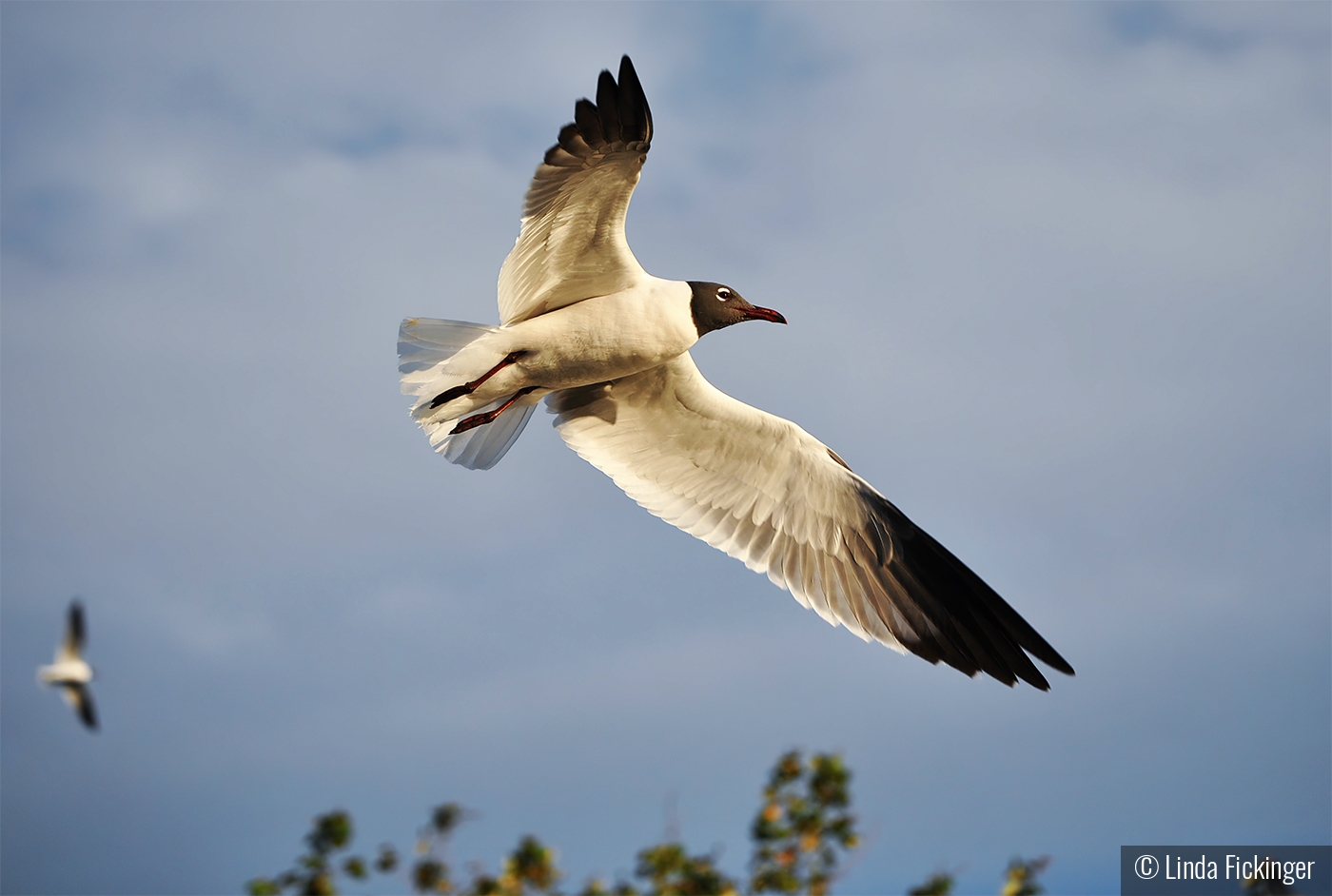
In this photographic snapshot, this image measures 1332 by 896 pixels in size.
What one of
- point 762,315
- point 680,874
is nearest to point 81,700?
point 680,874

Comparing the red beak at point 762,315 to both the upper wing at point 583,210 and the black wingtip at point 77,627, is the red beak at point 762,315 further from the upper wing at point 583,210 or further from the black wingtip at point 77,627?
the black wingtip at point 77,627

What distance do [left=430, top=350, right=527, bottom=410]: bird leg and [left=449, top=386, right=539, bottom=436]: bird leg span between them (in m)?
0.32

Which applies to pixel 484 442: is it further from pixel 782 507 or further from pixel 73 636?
pixel 73 636

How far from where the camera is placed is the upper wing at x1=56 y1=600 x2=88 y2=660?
432 cm

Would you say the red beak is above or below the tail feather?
above

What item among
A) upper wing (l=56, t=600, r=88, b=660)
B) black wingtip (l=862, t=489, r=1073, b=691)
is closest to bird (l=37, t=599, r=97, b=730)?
upper wing (l=56, t=600, r=88, b=660)

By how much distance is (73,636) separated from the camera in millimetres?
4387

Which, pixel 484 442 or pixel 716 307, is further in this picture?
pixel 484 442

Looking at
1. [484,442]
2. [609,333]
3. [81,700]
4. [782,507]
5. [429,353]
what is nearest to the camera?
[81,700]

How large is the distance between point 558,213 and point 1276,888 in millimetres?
5434

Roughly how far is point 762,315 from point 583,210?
1629 millimetres

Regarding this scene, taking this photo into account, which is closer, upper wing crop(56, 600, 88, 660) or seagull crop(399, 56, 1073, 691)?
upper wing crop(56, 600, 88, 660)

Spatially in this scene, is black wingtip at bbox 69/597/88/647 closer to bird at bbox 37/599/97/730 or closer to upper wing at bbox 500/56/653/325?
bird at bbox 37/599/97/730

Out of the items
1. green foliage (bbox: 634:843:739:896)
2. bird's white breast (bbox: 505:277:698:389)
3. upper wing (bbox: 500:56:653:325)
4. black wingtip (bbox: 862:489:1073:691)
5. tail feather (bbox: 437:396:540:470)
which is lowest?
green foliage (bbox: 634:843:739:896)
